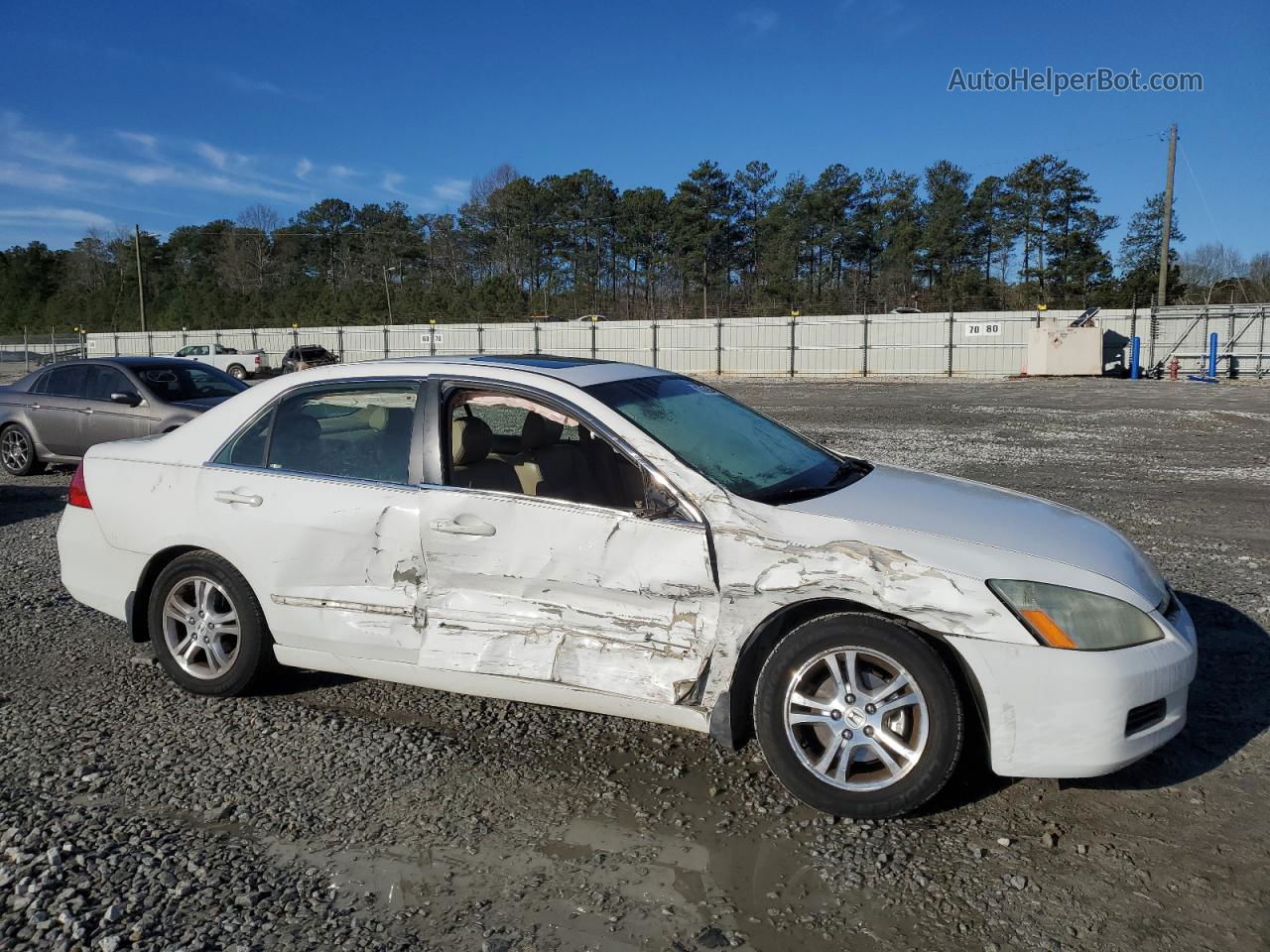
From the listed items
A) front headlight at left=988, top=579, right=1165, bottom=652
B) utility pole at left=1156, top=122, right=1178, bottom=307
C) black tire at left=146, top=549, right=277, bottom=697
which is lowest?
black tire at left=146, top=549, right=277, bottom=697

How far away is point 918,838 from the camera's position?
324 cm

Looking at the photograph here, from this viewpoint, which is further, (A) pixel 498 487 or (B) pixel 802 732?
(A) pixel 498 487

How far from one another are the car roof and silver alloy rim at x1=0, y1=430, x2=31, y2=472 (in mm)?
9184

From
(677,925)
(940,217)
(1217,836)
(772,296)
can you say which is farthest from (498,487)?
(940,217)

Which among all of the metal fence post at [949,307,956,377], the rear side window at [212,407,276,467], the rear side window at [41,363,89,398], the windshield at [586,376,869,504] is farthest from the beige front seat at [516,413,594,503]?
the metal fence post at [949,307,956,377]

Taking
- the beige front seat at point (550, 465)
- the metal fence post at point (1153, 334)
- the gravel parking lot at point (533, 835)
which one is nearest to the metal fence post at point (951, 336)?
the metal fence post at point (1153, 334)

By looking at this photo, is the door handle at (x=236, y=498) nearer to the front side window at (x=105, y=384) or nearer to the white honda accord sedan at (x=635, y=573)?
the white honda accord sedan at (x=635, y=573)

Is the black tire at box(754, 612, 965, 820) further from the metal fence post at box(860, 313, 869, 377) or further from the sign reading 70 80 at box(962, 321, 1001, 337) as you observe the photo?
the metal fence post at box(860, 313, 869, 377)

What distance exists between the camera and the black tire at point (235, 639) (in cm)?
432

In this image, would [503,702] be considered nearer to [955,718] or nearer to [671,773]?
[671,773]

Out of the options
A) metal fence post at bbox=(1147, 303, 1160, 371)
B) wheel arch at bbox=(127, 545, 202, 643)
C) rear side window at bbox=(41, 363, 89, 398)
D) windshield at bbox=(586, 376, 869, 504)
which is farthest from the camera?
metal fence post at bbox=(1147, 303, 1160, 371)

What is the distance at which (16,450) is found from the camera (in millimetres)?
11570

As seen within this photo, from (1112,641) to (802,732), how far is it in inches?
41.7

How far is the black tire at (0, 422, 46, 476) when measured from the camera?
452 inches
